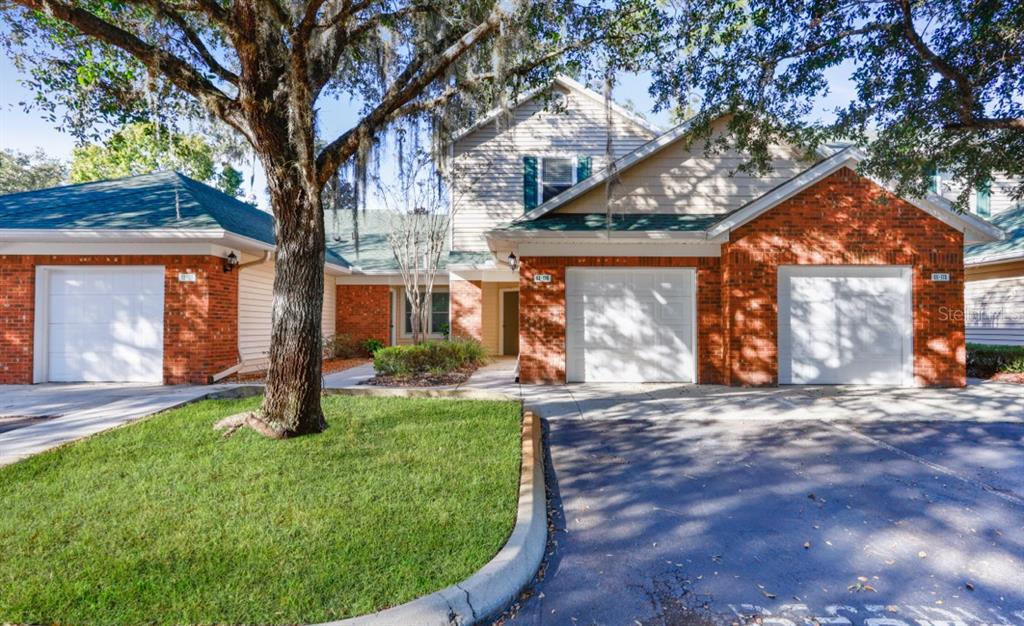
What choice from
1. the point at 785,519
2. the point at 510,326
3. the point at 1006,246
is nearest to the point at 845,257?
the point at 1006,246

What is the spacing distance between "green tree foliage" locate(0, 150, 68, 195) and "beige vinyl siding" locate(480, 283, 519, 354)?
39.4 metres

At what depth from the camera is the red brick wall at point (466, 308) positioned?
47.9 ft

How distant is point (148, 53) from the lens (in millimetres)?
5027

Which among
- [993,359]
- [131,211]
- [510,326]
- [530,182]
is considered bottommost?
[993,359]

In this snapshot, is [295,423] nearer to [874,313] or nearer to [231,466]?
[231,466]

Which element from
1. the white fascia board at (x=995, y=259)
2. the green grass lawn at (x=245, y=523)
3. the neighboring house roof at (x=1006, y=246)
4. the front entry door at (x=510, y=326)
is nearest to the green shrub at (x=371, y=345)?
the front entry door at (x=510, y=326)

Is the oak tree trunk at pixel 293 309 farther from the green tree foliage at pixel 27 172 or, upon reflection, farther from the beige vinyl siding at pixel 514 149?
the green tree foliage at pixel 27 172

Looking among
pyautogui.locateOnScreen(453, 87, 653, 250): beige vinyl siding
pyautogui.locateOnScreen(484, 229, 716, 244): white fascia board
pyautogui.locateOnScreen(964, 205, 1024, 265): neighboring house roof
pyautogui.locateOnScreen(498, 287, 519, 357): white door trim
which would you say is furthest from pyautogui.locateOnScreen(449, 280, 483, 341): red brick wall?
pyautogui.locateOnScreen(964, 205, 1024, 265): neighboring house roof

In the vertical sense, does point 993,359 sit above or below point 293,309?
below

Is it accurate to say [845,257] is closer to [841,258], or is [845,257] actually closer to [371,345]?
[841,258]

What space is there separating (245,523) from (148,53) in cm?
477

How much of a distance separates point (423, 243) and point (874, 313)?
9807 millimetres

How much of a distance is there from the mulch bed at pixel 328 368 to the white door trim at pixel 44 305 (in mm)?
1330

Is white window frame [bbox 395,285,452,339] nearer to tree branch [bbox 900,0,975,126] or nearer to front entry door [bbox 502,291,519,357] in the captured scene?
front entry door [bbox 502,291,519,357]
